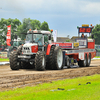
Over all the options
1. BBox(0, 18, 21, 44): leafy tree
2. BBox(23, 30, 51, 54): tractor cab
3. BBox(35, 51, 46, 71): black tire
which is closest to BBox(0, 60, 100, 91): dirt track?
BBox(35, 51, 46, 71): black tire

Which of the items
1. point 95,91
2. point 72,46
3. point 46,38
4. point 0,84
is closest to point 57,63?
point 46,38

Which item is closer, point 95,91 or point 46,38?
point 95,91

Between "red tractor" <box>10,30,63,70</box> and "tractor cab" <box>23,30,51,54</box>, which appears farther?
"tractor cab" <box>23,30,51,54</box>

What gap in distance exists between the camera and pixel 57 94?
9.16 meters

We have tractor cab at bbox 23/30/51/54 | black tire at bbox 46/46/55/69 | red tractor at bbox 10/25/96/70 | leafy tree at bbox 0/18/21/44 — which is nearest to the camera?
red tractor at bbox 10/25/96/70

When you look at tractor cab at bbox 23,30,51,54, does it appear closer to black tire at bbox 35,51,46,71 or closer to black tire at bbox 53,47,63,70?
black tire at bbox 53,47,63,70

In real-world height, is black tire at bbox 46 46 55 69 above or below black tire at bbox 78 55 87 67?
above

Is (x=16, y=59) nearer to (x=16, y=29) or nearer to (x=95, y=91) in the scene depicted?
(x=95, y=91)

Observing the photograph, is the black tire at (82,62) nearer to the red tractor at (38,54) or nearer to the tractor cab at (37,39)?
the red tractor at (38,54)

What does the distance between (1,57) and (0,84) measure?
30234mm

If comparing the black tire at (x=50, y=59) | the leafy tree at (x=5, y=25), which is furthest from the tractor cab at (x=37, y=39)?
the leafy tree at (x=5, y=25)

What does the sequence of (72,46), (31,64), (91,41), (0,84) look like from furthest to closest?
(91,41), (72,46), (31,64), (0,84)

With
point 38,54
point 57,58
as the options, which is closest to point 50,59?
point 57,58

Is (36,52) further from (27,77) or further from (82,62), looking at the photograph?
(82,62)
